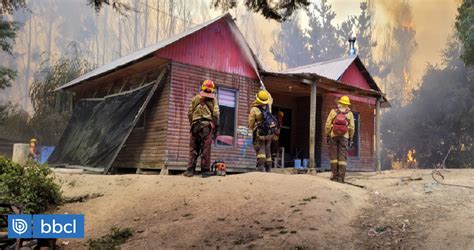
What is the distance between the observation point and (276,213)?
21.4 feet

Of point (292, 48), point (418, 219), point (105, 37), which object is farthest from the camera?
point (105, 37)

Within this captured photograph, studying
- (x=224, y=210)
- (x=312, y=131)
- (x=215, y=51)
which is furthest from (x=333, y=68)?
(x=224, y=210)

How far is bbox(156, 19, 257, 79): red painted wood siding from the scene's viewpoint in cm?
1307

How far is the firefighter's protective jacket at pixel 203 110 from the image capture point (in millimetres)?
9383

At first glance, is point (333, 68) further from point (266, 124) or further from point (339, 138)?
point (339, 138)

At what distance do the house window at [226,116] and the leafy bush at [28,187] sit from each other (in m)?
5.89

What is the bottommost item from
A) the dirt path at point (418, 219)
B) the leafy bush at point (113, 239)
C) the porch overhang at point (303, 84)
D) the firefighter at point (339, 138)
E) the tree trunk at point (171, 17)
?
the leafy bush at point (113, 239)

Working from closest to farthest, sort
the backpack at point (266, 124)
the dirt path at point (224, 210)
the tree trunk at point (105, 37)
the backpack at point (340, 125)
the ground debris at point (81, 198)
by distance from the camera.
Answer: the dirt path at point (224, 210) < the ground debris at point (81, 198) < the backpack at point (340, 125) < the backpack at point (266, 124) < the tree trunk at point (105, 37)

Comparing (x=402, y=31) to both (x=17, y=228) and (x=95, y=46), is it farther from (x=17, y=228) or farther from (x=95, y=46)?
(x=17, y=228)

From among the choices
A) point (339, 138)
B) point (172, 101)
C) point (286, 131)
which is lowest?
point (339, 138)

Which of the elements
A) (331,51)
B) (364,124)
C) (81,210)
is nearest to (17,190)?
(81,210)

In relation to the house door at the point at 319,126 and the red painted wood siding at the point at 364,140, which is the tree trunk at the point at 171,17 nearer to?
the red painted wood siding at the point at 364,140

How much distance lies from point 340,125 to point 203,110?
3.02 m

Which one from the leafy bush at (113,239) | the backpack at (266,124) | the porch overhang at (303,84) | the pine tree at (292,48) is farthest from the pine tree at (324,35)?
the leafy bush at (113,239)
